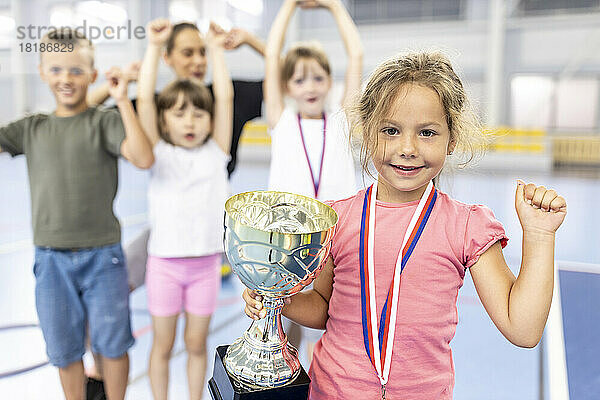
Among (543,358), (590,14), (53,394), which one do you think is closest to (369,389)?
(53,394)

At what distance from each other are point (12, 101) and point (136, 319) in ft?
3.73

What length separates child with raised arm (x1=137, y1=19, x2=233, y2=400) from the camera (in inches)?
54.4

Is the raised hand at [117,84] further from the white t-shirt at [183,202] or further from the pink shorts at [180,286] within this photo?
the pink shorts at [180,286]

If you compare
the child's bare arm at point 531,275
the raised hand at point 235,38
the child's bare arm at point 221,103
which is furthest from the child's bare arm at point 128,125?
the child's bare arm at point 531,275

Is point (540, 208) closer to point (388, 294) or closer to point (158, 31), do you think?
point (388, 294)

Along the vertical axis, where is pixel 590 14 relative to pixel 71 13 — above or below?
above

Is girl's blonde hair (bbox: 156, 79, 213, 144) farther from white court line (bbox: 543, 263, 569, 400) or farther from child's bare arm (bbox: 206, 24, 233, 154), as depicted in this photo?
white court line (bbox: 543, 263, 569, 400)

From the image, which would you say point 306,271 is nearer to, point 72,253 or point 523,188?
point 523,188

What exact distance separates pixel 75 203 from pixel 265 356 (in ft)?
2.92

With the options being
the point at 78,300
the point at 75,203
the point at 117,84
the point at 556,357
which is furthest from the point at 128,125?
the point at 556,357

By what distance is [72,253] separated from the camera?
1.29m

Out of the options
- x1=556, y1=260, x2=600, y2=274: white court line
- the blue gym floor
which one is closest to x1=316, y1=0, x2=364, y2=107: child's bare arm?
the blue gym floor

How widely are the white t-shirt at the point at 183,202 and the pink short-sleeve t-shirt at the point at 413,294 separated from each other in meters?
0.73

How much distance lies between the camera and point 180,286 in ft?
4.58
